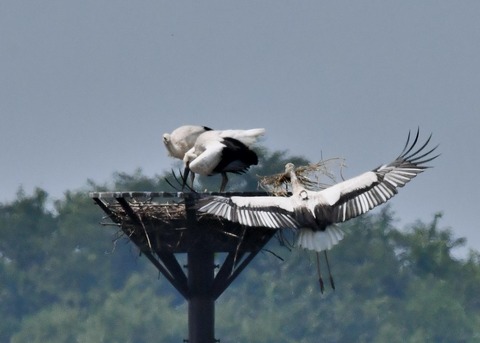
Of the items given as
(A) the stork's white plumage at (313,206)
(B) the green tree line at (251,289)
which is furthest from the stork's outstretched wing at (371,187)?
(B) the green tree line at (251,289)

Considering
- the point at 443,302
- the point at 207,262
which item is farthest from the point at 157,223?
the point at 443,302

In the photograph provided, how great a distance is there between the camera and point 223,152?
816 inches

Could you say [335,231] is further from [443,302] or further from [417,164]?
[443,302]

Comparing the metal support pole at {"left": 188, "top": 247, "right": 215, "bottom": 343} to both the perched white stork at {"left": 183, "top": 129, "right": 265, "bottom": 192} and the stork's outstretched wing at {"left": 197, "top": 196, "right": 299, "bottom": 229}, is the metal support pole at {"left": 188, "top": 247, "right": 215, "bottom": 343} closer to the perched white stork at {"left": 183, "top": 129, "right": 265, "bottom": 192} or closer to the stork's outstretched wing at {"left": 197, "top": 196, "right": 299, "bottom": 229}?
the stork's outstretched wing at {"left": 197, "top": 196, "right": 299, "bottom": 229}

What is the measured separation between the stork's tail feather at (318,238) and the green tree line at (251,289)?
30.6 m

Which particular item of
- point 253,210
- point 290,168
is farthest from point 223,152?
point 253,210

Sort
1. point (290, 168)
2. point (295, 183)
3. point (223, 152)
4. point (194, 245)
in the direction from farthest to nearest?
point (223, 152)
point (290, 168)
point (295, 183)
point (194, 245)

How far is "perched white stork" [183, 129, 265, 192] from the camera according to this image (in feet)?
67.9

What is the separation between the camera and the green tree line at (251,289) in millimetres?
52750

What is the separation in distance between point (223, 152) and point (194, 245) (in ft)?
3.81

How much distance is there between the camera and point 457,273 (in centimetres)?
5391

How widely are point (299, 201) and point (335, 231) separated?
0.39 metres

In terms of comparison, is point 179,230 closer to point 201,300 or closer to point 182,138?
point 201,300

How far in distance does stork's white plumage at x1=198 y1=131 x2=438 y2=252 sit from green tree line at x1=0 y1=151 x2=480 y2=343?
99.1ft
